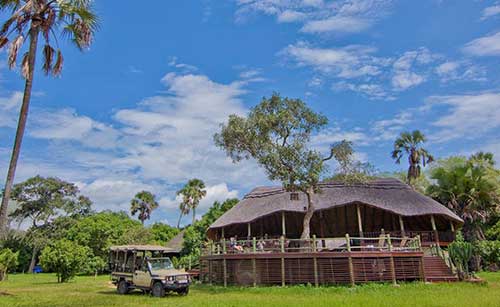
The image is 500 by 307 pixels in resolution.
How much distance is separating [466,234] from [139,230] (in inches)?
1154

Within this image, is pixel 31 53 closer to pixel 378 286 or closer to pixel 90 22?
pixel 90 22

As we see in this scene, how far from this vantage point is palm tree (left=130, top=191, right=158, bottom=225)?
57.3 metres

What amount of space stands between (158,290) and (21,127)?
793 cm

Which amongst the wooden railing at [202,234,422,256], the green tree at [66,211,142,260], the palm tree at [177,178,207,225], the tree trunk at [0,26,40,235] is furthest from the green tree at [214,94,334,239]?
the palm tree at [177,178,207,225]

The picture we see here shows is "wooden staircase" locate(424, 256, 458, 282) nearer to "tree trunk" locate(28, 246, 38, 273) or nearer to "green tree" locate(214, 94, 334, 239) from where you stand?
"green tree" locate(214, 94, 334, 239)

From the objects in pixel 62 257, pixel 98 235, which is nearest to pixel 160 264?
pixel 62 257

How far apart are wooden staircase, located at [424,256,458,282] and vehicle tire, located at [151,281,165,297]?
38.2 feet

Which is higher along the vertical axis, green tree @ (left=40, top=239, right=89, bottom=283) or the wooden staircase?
green tree @ (left=40, top=239, right=89, bottom=283)

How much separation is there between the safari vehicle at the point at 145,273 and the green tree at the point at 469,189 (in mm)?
21213

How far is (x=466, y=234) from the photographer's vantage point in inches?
1161

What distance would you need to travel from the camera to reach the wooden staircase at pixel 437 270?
59.9 ft

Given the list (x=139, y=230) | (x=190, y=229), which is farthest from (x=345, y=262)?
(x=139, y=230)

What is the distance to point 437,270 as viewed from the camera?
18.8 meters

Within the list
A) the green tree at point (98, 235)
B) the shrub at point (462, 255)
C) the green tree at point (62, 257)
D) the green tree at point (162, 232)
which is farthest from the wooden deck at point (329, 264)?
the green tree at point (162, 232)
